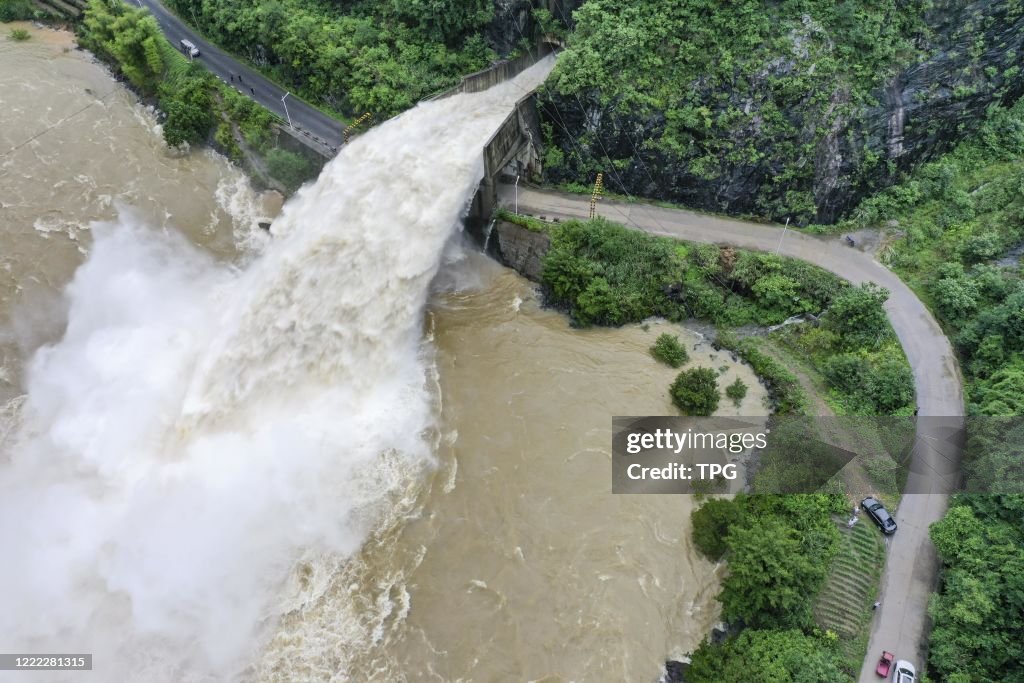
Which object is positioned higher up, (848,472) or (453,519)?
(848,472)

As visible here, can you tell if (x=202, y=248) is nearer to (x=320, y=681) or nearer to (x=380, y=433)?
(x=380, y=433)

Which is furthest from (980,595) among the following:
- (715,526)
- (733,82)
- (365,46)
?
(365,46)

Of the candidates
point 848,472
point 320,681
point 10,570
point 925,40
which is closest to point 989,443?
point 848,472

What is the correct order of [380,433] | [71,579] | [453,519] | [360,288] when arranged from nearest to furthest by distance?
[71,579] → [453,519] → [380,433] → [360,288]

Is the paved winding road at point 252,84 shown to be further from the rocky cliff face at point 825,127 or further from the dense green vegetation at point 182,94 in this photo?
the rocky cliff face at point 825,127

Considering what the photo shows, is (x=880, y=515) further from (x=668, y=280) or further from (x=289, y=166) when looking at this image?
(x=289, y=166)

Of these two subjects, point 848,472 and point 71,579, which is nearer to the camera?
point 71,579

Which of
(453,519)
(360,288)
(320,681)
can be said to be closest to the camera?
(320,681)

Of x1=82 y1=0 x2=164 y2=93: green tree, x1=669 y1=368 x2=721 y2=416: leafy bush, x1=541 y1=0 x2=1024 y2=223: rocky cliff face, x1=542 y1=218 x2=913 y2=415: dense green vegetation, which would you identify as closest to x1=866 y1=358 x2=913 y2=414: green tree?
x1=542 y1=218 x2=913 y2=415: dense green vegetation
